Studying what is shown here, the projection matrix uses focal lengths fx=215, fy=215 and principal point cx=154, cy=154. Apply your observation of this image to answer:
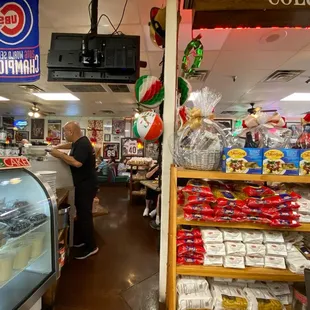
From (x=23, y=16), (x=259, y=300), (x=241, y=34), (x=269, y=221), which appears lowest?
(x=259, y=300)

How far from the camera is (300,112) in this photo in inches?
295

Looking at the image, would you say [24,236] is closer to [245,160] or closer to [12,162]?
[12,162]

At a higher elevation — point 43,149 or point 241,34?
point 241,34

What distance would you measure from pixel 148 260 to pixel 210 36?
2997 mm

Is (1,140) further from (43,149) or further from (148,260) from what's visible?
(148,260)

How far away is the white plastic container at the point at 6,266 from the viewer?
136cm

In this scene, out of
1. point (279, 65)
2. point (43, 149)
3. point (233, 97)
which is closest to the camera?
point (43, 149)

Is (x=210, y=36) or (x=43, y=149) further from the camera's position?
(x=43, y=149)

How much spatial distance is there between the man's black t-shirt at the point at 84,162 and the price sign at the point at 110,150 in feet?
22.9

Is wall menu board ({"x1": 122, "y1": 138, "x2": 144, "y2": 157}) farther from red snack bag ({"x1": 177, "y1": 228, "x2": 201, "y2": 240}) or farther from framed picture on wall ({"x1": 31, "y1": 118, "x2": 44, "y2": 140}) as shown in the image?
red snack bag ({"x1": 177, "y1": 228, "x2": 201, "y2": 240})

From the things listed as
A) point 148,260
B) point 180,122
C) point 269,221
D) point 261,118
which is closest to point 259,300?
point 269,221

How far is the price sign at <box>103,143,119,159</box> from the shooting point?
972cm

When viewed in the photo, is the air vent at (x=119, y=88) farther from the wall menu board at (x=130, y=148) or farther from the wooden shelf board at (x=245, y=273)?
the wooden shelf board at (x=245, y=273)

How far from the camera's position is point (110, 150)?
977cm
